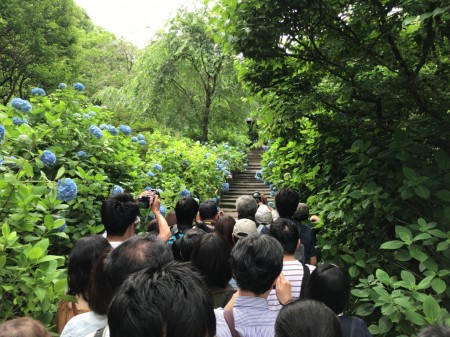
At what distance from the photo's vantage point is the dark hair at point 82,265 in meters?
1.80

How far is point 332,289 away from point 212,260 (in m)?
0.77

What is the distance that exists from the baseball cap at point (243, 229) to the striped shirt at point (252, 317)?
1.24m

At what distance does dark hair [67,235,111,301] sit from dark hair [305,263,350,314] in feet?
3.66

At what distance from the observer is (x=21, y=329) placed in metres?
1.11

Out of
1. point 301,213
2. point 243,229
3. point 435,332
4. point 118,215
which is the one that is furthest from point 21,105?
point 435,332

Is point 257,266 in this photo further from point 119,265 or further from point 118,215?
point 118,215

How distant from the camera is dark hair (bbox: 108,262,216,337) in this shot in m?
1.02

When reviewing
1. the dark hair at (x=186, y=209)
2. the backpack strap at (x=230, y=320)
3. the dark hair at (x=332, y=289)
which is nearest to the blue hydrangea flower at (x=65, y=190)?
the dark hair at (x=186, y=209)

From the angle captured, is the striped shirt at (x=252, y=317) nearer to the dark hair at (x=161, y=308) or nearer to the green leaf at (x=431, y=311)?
the dark hair at (x=161, y=308)

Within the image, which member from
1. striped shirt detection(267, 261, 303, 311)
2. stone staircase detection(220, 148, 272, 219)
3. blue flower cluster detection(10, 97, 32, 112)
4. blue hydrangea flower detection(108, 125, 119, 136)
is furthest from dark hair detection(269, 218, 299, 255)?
stone staircase detection(220, 148, 272, 219)

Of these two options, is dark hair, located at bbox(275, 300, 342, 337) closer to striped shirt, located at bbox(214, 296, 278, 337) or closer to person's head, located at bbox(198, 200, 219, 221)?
striped shirt, located at bbox(214, 296, 278, 337)

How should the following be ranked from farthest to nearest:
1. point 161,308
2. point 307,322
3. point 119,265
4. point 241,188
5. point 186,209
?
point 241,188 → point 186,209 → point 119,265 → point 307,322 → point 161,308

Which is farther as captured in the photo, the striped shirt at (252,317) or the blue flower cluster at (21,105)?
the blue flower cluster at (21,105)

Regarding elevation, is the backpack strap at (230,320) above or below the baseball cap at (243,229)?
below
